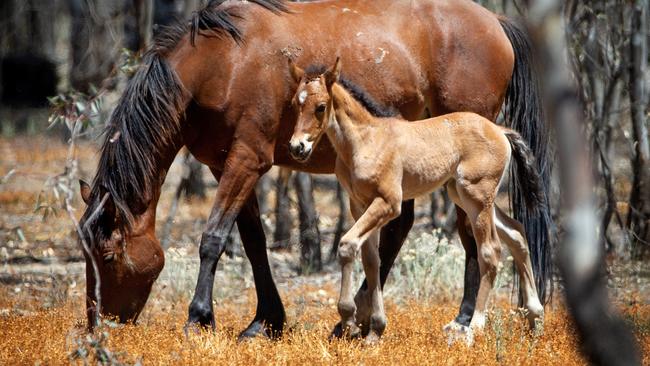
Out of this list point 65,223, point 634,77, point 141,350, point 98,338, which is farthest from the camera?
point 65,223

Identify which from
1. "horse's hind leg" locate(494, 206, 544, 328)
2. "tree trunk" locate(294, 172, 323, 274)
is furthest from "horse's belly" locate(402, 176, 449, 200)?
"tree trunk" locate(294, 172, 323, 274)

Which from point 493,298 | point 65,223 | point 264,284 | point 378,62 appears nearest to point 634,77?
point 493,298

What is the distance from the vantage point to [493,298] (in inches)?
361

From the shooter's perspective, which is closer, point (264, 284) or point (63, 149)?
point (264, 284)

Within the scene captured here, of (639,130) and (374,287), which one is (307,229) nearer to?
(639,130)

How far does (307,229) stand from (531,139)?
12.5 feet

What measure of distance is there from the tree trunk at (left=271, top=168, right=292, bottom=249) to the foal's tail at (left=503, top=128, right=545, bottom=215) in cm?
442

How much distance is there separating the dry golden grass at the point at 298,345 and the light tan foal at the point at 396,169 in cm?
28

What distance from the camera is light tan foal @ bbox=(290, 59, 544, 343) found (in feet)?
19.6

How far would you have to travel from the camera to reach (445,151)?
639 centimetres

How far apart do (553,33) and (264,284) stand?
196 inches

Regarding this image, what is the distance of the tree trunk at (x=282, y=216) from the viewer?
11.3m

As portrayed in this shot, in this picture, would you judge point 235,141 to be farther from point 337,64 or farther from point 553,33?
point 553,33

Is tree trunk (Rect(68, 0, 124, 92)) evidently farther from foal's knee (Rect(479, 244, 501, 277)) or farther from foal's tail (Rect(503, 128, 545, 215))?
foal's knee (Rect(479, 244, 501, 277))
